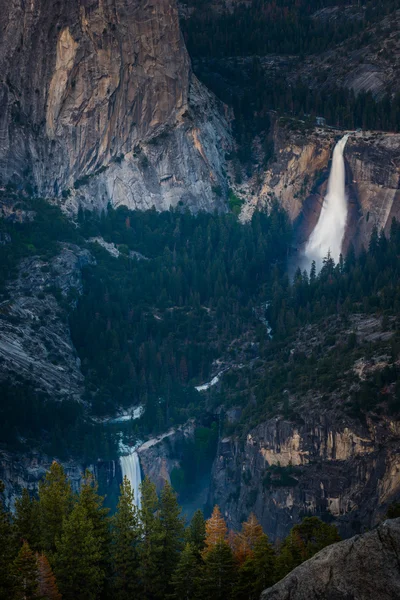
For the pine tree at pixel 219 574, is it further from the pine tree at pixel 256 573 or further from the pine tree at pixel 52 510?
the pine tree at pixel 52 510

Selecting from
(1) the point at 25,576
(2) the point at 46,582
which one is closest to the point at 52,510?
(2) the point at 46,582

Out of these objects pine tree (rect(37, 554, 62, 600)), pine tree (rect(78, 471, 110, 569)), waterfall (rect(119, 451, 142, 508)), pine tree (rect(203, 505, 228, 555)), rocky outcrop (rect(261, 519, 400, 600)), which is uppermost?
waterfall (rect(119, 451, 142, 508))

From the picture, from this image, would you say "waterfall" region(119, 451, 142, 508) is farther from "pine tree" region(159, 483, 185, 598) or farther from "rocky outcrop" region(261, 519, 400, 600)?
"rocky outcrop" region(261, 519, 400, 600)

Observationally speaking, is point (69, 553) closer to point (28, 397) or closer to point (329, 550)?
point (329, 550)

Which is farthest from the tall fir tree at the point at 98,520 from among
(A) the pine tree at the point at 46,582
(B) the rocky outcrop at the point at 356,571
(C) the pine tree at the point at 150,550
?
(B) the rocky outcrop at the point at 356,571

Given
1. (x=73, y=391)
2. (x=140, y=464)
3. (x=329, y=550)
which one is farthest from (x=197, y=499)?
(x=329, y=550)

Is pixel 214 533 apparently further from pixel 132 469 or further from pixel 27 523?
pixel 132 469

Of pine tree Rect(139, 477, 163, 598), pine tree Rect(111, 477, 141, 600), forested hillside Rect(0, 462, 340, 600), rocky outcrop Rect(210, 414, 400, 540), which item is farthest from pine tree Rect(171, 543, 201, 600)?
rocky outcrop Rect(210, 414, 400, 540)
